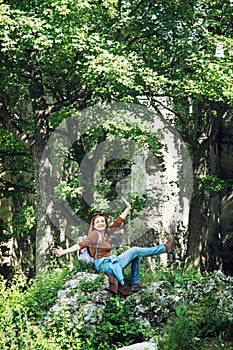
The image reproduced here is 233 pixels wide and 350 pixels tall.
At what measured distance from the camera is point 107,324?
952 cm

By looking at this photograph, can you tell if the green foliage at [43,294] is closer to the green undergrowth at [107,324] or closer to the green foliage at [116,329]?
the green undergrowth at [107,324]

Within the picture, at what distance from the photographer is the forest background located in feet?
40.3

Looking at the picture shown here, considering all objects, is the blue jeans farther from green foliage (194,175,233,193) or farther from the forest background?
green foliage (194,175,233,193)

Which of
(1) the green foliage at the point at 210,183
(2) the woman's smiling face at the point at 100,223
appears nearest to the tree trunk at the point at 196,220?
(1) the green foliage at the point at 210,183

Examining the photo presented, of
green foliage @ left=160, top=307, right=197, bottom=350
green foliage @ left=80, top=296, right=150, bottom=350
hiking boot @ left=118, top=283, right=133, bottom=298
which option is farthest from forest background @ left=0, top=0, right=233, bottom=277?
green foliage @ left=160, top=307, right=197, bottom=350

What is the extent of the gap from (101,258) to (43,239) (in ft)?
14.2

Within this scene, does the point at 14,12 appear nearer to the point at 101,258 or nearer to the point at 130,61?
the point at 130,61

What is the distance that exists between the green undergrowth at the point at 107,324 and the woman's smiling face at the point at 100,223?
75cm

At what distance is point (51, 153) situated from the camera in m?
15.4

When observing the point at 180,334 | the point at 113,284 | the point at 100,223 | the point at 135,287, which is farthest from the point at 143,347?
the point at 100,223

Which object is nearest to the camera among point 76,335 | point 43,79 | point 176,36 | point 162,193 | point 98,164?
point 76,335

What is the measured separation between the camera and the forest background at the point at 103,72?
40.3 ft

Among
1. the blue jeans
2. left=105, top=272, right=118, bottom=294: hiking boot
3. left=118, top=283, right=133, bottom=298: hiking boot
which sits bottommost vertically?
left=118, top=283, right=133, bottom=298: hiking boot

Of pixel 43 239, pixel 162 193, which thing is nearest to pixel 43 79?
pixel 43 239
